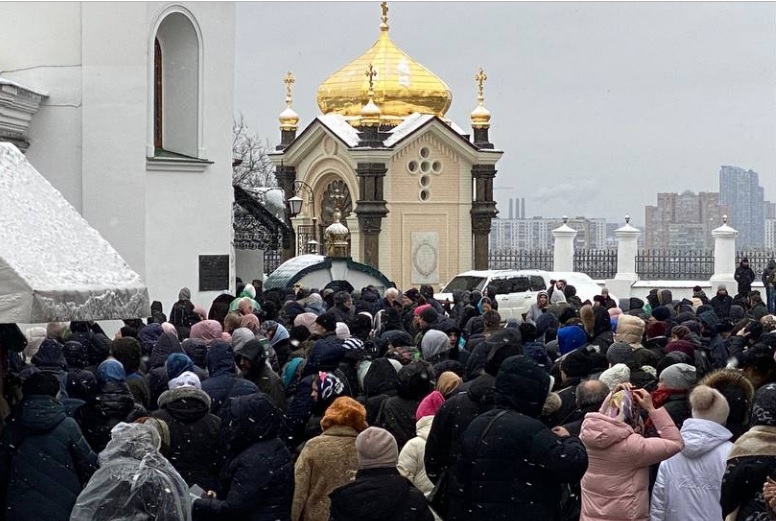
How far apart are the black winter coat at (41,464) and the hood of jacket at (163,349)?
14.2ft

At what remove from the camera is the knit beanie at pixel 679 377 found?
8961 mm

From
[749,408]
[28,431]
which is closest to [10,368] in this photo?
[28,431]

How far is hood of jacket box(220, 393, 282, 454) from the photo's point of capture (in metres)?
7.37

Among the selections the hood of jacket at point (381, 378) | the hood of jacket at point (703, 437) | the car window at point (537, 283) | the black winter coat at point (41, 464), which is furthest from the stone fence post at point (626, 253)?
the black winter coat at point (41, 464)

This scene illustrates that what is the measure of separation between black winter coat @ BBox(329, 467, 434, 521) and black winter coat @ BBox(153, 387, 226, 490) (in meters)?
1.57

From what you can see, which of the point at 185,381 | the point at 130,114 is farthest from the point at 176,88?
the point at 185,381

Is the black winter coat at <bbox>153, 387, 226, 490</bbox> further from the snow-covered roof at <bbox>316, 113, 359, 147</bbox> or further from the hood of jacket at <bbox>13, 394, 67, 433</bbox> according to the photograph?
the snow-covered roof at <bbox>316, 113, 359, 147</bbox>

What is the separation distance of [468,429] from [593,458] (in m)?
0.68

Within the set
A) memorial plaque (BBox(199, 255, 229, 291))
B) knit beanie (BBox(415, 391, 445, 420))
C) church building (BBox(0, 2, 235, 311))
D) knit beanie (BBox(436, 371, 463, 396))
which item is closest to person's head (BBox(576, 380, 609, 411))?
knit beanie (BBox(436, 371, 463, 396))

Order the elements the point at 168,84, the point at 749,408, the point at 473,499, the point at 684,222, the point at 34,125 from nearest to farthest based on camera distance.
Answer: the point at 473,499 < the point at 749,408 < the point at 34,125 < the point at 168,84 < the point at 684,222

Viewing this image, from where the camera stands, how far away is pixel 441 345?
1212 centimetres

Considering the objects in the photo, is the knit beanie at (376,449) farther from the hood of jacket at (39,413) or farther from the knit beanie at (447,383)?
the knit beanie at (447,383)

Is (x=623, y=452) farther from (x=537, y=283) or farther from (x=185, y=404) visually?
(x=537, y=283)

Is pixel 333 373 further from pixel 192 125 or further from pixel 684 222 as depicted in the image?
pixel 684 222
